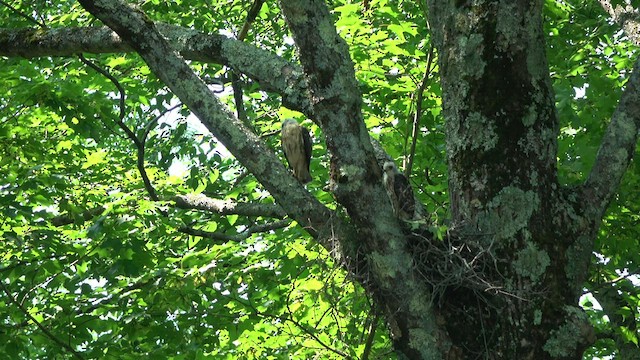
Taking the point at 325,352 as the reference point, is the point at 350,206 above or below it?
below

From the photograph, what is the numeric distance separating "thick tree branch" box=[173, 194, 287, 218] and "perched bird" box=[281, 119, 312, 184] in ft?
1.82

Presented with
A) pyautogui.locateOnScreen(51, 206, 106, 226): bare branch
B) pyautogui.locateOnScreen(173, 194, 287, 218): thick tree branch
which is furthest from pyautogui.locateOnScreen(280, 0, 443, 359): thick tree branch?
pyautogui.locateOnScreen(51, 206, 106, 226): bare branch

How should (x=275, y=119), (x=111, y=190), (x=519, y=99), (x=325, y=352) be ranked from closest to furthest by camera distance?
(x=519, y=99), (x=325, y=352), (x=111, y=190), (x=275, y=119)

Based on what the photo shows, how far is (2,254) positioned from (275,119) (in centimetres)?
309

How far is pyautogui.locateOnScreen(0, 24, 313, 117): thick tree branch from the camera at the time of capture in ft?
14.6

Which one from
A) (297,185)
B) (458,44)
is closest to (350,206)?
(297,185)

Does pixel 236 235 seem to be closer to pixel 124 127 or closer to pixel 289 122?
pixel 289 122

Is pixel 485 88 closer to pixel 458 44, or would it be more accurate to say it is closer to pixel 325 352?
pixel 458 44

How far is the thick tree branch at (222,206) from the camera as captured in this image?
6129 millimetres

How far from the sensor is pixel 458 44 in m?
4.02

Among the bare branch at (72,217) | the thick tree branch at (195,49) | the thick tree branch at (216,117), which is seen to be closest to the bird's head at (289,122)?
the bare branch at (72,217)

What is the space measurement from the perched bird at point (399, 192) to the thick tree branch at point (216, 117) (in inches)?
38.1

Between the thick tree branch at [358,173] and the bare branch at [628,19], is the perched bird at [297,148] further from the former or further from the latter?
the bare branch at [628,19]

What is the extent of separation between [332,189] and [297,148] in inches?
124
